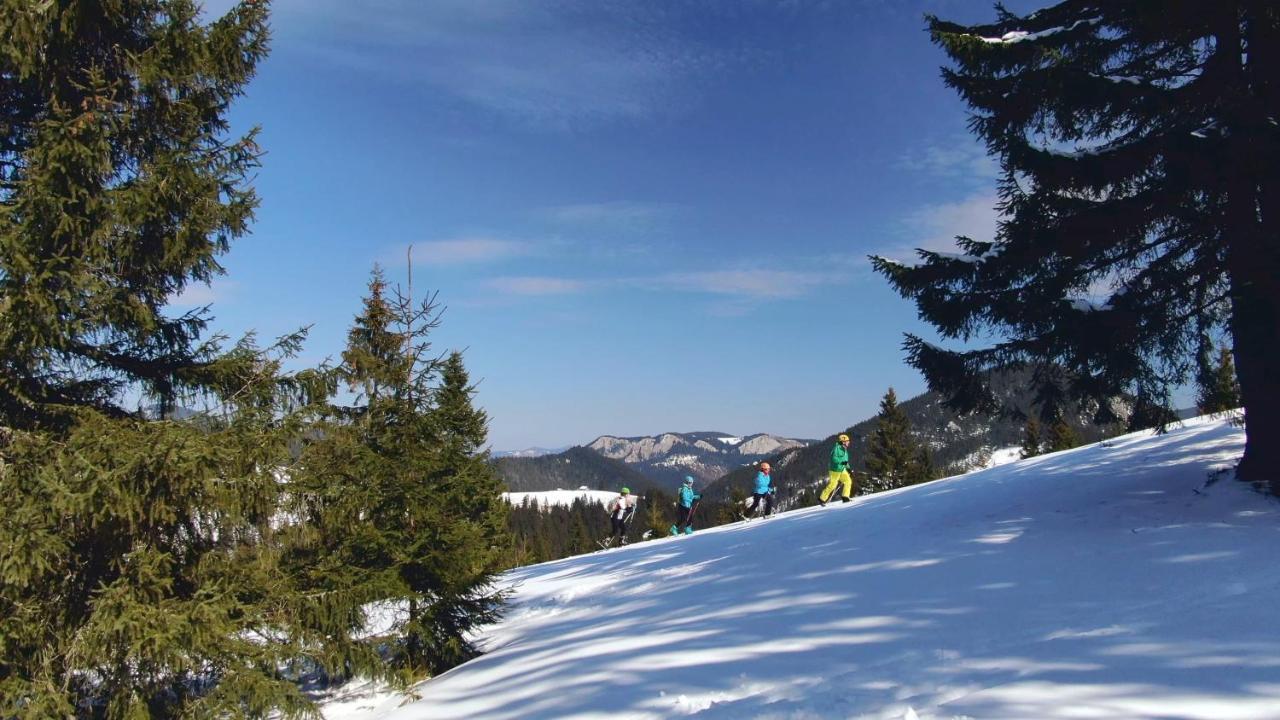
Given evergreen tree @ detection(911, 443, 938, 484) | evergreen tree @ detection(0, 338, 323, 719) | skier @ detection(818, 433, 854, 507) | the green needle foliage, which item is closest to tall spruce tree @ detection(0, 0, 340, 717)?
evergreen tree @ detection(0, 338, 323, 719)

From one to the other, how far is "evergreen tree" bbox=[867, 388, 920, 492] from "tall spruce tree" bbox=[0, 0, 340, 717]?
113ft

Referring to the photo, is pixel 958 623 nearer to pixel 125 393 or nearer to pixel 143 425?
pixel 143 425

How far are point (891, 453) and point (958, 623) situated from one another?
34211 millimetres

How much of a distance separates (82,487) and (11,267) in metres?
1.96

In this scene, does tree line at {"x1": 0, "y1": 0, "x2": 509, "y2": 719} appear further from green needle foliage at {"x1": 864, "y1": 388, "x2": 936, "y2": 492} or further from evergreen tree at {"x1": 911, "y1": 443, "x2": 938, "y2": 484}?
evergreen tree at {"x1": 911, "y1": 443, "x2": 938, "y2": 484}

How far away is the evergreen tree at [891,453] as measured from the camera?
3600 cm

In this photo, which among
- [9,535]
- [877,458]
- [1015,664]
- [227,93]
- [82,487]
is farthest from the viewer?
[877,458]

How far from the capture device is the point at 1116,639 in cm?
396

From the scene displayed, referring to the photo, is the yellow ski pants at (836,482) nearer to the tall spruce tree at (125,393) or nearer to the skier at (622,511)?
the skier at (622,511)

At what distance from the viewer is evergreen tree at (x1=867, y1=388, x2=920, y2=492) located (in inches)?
1417

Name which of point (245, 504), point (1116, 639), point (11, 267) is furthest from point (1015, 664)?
point (11, 267)

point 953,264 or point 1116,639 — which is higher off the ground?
point 953,264

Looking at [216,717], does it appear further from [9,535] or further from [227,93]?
[227,93]

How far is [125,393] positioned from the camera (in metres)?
6.90
